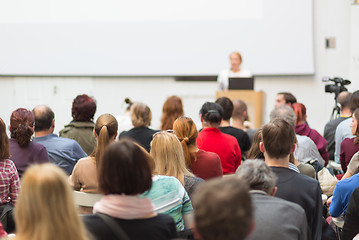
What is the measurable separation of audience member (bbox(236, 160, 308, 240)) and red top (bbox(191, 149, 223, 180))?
119cm

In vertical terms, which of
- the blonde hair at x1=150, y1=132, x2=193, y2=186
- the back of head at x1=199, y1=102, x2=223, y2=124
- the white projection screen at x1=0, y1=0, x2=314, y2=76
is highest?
the white projection screen at x1=0, y1=0, x2=314, y2=76

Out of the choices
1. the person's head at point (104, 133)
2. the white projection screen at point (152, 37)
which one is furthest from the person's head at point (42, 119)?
the white projection screen at point (152, 37)

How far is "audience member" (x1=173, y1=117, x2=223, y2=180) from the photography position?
3.16 meters

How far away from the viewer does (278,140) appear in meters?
2.43

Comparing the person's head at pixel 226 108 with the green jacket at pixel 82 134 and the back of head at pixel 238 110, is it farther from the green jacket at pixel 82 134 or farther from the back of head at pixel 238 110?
the green jacket at pixel 82 134

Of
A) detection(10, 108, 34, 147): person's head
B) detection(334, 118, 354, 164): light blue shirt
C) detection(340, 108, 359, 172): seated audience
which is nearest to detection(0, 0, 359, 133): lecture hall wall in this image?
detection(334, 118, 354, 164): light blue shirt

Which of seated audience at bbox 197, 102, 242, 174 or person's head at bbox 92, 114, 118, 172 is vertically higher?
person's head at bbox 92, 114, 118, 172

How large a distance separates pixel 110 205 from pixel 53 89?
7.20 m

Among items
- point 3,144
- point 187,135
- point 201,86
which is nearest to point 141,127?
point 187,135

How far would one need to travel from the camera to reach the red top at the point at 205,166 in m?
3.18

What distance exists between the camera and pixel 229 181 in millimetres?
1339

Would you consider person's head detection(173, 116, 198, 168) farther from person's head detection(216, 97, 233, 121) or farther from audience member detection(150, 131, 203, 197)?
person's head detection(216, 97, 233, 121)

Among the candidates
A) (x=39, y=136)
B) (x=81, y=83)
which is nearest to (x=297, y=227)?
(x=39, y=136)

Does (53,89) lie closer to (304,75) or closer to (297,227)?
(304,75)
